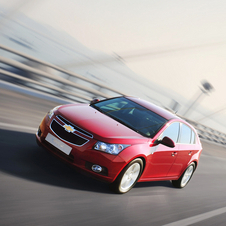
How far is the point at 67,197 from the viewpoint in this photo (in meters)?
Result: 4.20

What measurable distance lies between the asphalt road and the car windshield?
40.9 inches

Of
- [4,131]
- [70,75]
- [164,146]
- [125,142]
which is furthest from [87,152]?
[70,75]

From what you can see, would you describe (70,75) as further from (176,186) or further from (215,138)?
(215,138)

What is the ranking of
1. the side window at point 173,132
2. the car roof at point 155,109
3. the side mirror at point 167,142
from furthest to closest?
the car roof at point 155,109 → the side window at point 173,132 → the side mirror at point 167,142

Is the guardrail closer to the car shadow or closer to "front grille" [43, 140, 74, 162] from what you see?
the car shadow

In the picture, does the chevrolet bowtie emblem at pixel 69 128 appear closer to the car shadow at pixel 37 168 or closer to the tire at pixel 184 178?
the car shadow at pixel 37 168

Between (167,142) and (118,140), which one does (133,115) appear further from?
(118,140)

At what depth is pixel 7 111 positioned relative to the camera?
738 centimetres

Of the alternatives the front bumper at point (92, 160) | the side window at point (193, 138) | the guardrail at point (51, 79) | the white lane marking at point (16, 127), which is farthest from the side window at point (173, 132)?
the guardrail at point (51, 79)

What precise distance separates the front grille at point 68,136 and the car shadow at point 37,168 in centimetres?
33

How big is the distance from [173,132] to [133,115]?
0.83m

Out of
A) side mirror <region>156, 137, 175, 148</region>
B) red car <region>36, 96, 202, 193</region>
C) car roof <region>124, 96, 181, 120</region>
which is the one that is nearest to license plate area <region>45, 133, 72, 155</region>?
red car <region>36, 96, 202, 193</region>

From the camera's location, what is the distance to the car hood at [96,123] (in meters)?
4.52

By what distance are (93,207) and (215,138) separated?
642 inches
